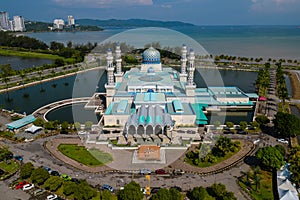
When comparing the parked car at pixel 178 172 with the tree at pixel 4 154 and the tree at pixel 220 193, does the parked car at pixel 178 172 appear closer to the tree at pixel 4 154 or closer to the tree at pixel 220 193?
the tree at pixel 220 193

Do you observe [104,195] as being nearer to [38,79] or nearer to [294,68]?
[38,79]

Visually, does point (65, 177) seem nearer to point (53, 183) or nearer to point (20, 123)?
point (53, 183)

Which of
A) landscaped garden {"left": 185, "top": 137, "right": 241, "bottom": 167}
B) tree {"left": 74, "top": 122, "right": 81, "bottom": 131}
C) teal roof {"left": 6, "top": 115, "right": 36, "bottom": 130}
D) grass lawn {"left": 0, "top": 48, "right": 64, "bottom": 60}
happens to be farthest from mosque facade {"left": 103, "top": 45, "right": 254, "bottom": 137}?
grass lawn {"left": 0, "top": 48, "right": 64, "bottom": 60}

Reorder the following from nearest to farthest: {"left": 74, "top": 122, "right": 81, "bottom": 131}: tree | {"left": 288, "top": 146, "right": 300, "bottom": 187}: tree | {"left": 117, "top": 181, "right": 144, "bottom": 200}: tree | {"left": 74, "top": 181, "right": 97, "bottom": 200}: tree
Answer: {"left": 117, "top": 181, "right": 144, "bottom": 200}: tree
{"left": 74, "top": 181, "right": 97, "bottom": 200}: tree
{"left": 288, "top": 146, "right": 300, "bottom": 187}: tree
{"left": 74, "top": 122, "right": 81, "bottom": 131}: tree

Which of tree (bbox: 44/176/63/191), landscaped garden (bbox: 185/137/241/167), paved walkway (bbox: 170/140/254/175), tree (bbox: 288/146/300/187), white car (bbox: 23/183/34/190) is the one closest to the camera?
tree (bbox: 288/146/300/187)

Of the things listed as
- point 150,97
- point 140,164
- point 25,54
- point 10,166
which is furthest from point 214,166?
point 25,54

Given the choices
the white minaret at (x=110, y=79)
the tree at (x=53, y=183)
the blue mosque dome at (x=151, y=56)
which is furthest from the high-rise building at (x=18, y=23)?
the tree at (x=53, y=183)

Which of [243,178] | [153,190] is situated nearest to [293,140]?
[243,178]

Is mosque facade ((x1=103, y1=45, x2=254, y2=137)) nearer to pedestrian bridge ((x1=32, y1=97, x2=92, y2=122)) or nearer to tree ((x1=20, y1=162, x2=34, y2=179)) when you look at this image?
pedestrian bridge ((x1=32, y1=97, x2=92, y2=122))
